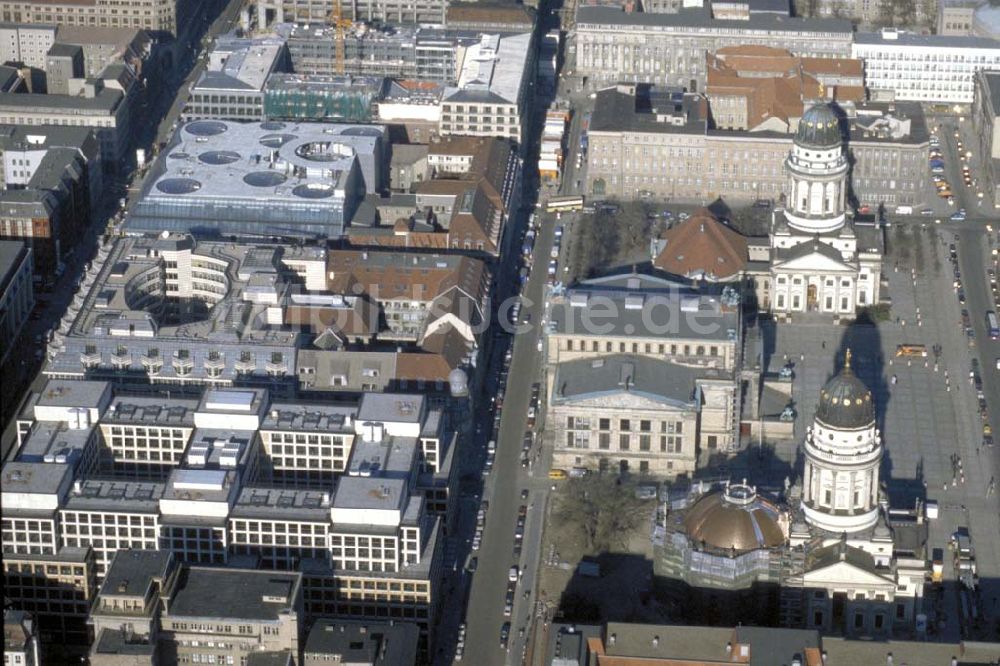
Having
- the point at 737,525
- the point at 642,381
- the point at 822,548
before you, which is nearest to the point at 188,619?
the point at 737,525

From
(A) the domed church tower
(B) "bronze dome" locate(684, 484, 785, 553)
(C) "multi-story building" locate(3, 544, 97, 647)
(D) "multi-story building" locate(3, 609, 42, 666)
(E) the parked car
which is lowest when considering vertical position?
(E) the parked car

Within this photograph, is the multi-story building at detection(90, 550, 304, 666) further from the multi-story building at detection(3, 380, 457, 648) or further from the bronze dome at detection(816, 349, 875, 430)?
the bronze dome at detection(816, 349, 875, 430)

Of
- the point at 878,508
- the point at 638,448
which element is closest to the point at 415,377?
the point at 638,448

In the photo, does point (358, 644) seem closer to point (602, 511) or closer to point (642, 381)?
point (602, 511)

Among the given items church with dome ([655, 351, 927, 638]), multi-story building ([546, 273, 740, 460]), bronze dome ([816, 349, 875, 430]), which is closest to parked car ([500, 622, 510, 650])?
church with dome ([655, 351, 927, 638])

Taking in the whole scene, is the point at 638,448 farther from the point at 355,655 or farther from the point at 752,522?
the point at 355,655
